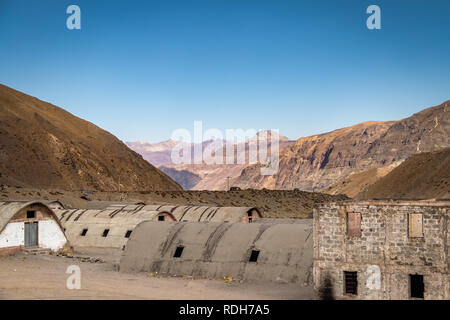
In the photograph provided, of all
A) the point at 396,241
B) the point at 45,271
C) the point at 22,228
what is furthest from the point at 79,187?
the point at 396,241

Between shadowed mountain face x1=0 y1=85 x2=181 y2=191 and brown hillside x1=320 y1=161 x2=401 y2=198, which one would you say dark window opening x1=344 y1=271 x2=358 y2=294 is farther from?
brown hillside x1=320 y1=161 x2=401 y2=198

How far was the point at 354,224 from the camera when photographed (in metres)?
26.9

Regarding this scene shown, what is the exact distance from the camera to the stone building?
25094 millimetres

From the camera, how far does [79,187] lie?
375ft

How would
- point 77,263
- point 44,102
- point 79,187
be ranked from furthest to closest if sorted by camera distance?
1. point 44,102
2. point 79,187
3. point 77,263

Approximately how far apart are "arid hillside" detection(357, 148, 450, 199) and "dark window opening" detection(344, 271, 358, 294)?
204 feet

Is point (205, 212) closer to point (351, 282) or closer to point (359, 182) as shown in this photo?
point (351, 282)

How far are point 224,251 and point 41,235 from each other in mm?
16895

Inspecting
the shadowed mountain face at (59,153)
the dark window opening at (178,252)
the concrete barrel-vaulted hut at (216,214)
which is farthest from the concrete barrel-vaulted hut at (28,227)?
the shadowed mountain face at (59,153)

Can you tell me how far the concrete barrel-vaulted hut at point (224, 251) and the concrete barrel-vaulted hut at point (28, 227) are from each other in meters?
9.38

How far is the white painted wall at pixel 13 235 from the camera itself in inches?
1603

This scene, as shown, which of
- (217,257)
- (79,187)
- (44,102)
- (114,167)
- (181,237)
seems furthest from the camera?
(44,102)

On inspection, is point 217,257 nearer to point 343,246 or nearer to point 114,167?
point 343,246
